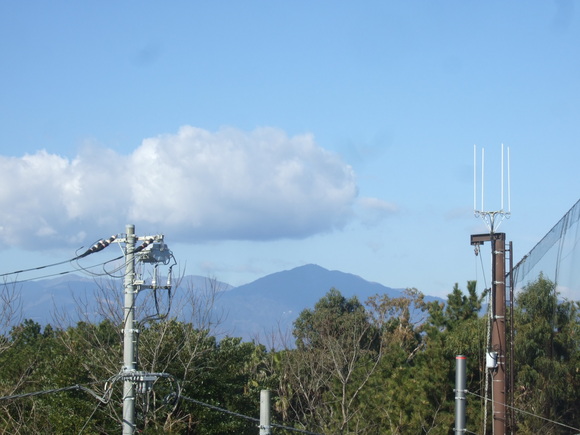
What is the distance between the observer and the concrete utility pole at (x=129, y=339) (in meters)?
15.8

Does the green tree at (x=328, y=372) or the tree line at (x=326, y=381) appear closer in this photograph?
the tree line at (x=326, y=381)

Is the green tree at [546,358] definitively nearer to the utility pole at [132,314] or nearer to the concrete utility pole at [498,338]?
the concrete utility pole at [498,338]

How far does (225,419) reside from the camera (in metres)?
26.7

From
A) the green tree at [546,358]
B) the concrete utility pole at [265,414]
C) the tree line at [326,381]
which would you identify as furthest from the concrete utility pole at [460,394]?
the green tree at [546,358]

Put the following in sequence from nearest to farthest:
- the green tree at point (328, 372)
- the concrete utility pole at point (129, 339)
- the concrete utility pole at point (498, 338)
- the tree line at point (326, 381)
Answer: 1. the concrete utility pole at point (129, 339)
2. the concrete utility pole at point (498, 338)
3. the tree line at point (326, 381)
4. the green tree at point (328, 372)

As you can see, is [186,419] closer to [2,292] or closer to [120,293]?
[120,293]

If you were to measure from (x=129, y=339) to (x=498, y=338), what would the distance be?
30.3 feet

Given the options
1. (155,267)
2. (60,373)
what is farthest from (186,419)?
(155,267)

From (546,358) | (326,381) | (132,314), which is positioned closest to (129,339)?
(132,314)

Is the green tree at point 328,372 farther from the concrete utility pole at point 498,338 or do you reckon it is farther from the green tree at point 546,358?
the concrete utility pole at point 498,338

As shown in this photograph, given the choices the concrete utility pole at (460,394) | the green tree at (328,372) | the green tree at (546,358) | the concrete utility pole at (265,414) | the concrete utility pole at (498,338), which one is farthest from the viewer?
the green tree at (328,372)

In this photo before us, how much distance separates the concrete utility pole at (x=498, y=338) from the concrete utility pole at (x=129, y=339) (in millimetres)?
8864

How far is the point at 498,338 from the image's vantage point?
2080cm

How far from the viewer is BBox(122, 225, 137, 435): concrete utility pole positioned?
623 inches
